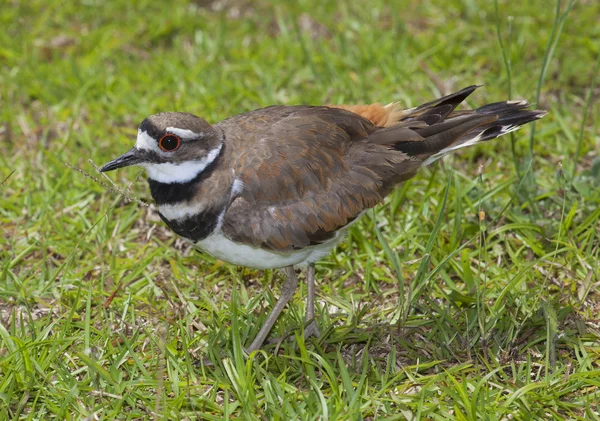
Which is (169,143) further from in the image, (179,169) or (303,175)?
(303,175)

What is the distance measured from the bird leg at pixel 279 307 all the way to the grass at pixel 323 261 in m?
0.10

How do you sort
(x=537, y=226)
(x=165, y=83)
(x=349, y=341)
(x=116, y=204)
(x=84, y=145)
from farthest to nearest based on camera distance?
(x=165, y=83) < (x=84, y=145) < (x=116, y=204) < (x=537, y=226) < (x=349, y=341)

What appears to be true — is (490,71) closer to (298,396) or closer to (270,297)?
(270,297)

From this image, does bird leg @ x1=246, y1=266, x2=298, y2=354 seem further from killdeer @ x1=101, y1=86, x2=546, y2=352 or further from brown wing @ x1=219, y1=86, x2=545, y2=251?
brown wing @ x1=219, y1=86, x2=545, y2=251

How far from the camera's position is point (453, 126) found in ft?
15.7

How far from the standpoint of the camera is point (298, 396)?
4.18 m

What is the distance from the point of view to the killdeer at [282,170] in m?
4.30

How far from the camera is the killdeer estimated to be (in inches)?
169

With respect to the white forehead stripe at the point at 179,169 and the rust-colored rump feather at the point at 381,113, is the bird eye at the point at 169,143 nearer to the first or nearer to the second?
the white forehead stripe at the point at 179,169

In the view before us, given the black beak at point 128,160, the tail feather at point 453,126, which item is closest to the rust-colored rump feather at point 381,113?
the tail feather at point 453,126

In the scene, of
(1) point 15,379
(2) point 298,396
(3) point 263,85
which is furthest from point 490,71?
(1) point 15,379

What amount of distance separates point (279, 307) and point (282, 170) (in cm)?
85

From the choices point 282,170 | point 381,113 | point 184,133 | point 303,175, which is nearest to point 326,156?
point 303,175

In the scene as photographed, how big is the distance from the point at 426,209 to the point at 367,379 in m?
1.69
